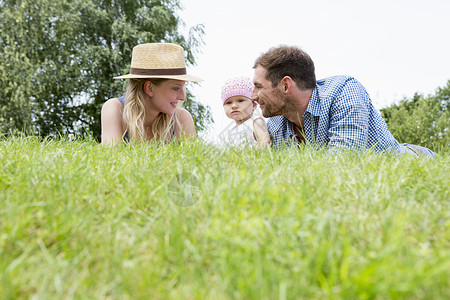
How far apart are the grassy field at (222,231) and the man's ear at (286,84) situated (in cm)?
234

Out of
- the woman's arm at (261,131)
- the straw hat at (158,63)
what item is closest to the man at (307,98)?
the woman's arm at (261,131)

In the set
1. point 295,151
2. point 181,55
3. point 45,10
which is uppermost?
point 45,10

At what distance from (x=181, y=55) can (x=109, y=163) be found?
10.1 feet

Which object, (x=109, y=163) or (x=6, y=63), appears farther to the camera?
(x=6, y=63)

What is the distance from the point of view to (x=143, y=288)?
5.32 feet

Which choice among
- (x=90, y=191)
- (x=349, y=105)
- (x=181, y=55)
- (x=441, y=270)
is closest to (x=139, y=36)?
(x=181, y=55)

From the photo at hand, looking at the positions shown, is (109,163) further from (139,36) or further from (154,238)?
(139,36)

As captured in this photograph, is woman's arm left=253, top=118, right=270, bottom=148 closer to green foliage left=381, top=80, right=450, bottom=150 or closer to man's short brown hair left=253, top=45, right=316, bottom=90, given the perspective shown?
man's short brown hair left=253, top=45, right=316, bottom=90

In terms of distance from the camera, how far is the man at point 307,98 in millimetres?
4859

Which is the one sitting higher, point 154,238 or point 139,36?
point 139,36

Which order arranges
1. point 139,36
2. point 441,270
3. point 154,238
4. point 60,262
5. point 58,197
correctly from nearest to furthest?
point 441,270
point 60,262
point 154,238
point 58,197
point 139,36

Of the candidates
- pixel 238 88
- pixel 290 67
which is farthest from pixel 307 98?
pixel 238 88

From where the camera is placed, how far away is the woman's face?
18.6ft

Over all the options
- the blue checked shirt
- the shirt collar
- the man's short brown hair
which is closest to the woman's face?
the man's short brown hair
